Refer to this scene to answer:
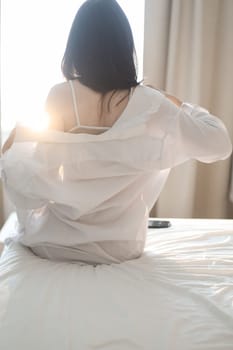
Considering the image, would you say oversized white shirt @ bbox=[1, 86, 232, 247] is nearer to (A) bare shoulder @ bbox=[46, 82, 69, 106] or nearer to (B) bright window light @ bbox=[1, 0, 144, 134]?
(A) bare shoulder @ bbox=[46, 82, 69, 106]

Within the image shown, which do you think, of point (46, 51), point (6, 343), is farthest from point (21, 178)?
point (46, 51)

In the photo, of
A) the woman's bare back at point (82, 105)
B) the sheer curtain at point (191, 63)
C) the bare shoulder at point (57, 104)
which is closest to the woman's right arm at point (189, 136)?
the woman's bare back at point (82, 105)

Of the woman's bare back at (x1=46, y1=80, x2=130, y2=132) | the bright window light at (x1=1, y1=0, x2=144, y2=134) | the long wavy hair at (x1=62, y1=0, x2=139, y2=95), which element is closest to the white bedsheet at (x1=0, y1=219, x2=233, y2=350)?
the woman's bare back at (x1=46, y1=80, x2=130, y2=132)

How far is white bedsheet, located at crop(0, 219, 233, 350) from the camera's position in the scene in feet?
2.75

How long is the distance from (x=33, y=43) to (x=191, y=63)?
0.90 meters

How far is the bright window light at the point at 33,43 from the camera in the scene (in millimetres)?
2080

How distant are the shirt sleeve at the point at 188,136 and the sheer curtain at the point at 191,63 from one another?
1039mm

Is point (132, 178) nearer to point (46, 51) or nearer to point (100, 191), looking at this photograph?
point (100, 191)

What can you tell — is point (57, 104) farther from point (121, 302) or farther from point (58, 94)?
point (121, 302)

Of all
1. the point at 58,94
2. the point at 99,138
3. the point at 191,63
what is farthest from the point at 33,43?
the point at 99,138

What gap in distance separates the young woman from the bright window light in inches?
39.9

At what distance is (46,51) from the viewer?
212 cm

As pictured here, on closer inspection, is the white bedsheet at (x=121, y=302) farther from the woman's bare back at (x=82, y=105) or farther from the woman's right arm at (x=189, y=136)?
the woman's bare back at (x=82, y=105)

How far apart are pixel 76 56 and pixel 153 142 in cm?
33
